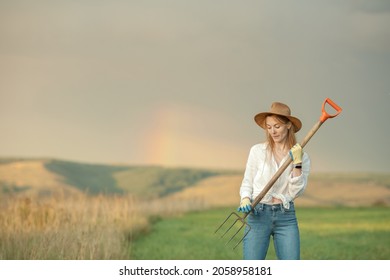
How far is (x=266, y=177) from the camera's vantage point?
4445 millimetres

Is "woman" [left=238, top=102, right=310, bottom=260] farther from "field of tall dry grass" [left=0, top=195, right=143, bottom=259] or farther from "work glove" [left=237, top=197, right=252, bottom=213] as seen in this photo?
"field of tall dry grass" [left=0, top=195, right=143, bottom=259]

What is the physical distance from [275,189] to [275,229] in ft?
0.82

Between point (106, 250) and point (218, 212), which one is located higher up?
point (218, 212)

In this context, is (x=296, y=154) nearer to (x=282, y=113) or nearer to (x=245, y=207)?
(x=282, y=113)

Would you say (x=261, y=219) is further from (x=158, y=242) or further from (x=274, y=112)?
(x=158, y=242)

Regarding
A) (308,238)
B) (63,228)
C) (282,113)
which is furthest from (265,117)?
(308,238)

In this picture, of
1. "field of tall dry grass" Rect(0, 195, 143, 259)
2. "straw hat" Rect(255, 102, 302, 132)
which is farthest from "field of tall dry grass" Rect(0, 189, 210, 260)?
"straw hat" Rect(255, 102, 302, 132)

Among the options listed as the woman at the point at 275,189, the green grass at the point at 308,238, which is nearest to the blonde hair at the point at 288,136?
the woman at the point at 275,189

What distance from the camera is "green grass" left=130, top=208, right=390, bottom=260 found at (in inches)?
354

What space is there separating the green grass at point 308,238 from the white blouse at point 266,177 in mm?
4290

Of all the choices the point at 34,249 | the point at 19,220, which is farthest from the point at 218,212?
the point at 34,249

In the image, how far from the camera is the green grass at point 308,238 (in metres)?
8.98
